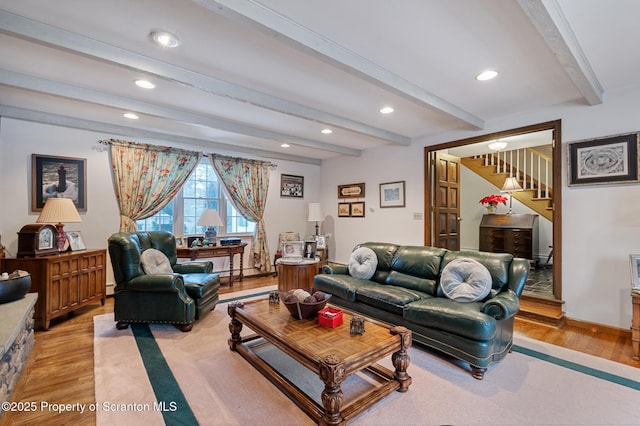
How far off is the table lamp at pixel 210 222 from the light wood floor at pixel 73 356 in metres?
1.59

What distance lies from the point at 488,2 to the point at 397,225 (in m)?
3.85

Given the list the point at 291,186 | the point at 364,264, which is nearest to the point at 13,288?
the point at 364,264

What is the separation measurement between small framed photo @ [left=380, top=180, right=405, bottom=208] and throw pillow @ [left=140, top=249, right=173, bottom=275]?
363 centimetres

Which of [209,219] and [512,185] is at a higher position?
[512,185]

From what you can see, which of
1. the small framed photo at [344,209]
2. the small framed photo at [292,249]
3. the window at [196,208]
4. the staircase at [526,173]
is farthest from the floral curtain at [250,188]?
the staircase at [526,173]

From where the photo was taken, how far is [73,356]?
2607 millimetres

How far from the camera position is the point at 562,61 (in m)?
2.28

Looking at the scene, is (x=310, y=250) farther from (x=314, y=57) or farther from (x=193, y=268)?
(x=314, y=57)

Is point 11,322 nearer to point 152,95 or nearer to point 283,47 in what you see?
point 152,95

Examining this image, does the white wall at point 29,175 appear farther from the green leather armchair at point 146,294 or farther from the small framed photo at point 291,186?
the small framed photo at point 291,186

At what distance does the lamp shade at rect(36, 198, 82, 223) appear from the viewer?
3389 millimetres

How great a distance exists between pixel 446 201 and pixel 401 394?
3.68 m

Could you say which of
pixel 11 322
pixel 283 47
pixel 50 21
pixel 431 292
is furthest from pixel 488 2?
pixel 11 322

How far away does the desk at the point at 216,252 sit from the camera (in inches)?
183
